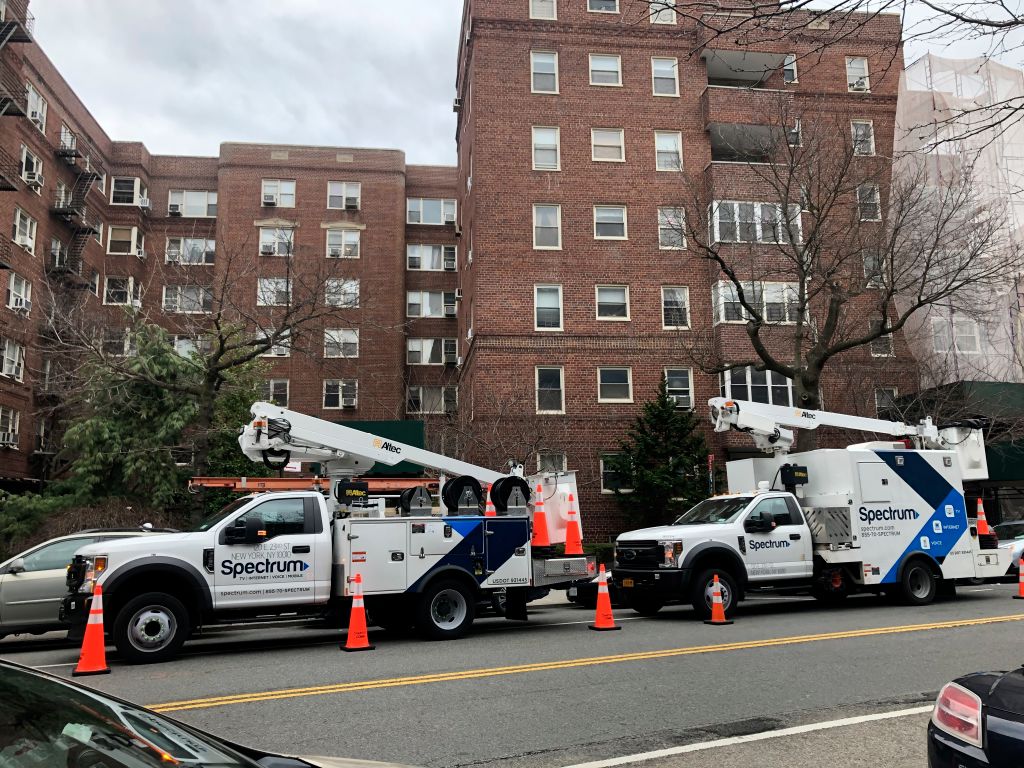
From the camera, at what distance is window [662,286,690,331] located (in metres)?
30.2

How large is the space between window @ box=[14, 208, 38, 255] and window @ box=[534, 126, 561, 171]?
20031mm

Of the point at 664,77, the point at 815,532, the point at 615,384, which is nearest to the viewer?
the point at 815,532

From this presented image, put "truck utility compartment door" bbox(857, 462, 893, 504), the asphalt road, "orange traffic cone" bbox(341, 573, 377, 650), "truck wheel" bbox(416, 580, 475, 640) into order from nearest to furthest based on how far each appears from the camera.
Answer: the asphalt road
"orange traffic cone" bbox(341, 573, 377, 650)
"truck wheel" bbox(416, 580, 475, 640)
"truck utility compartment door" bbox(857, 462, 893, 504)

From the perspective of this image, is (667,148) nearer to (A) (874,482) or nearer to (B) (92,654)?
(A) (874,482)

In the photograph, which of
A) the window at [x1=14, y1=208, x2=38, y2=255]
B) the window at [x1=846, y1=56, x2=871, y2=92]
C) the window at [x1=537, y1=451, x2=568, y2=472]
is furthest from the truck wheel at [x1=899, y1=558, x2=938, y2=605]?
the window at [x1=14, y1=208, x2=38, y2=255]

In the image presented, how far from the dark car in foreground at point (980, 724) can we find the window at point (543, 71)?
30.0 metres

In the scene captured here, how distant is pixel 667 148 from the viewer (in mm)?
31500

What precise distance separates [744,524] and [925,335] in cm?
1849

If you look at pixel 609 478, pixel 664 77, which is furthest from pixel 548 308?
pixel 664 77

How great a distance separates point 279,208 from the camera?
40188mm

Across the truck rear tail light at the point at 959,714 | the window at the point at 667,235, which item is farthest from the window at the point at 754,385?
the truck rear tail light at the point at 959,714

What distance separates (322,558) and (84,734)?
9160 mm

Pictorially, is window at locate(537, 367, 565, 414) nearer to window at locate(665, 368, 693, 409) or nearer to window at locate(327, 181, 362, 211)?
window at locate(665, 368, 693, 409)

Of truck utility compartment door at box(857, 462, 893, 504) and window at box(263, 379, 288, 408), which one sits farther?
window at box(263, 379, 288, 408)
